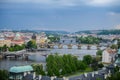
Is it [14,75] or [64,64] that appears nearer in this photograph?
[14,75]

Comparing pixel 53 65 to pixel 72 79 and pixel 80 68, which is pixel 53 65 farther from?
pixel 72 79

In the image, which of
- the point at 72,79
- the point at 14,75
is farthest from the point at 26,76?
the point at 72,79

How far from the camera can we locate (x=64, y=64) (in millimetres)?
14383

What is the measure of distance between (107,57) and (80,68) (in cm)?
636

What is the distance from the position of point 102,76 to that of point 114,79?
10.9ft

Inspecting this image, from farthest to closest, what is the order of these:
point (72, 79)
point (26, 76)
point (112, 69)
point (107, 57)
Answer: point (107, 57) < point (112, 69) < point (26, 76) < point (72, 79)

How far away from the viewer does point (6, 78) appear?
11.0 metres

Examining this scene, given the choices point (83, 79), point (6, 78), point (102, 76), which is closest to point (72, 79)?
point (83, 79)

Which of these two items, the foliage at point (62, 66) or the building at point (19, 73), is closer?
the building at point (19, 73)

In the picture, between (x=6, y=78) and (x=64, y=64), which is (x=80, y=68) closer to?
(x=64, y=64)

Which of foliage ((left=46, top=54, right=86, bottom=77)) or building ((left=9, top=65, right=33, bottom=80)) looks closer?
building ((left=9, top=65, right=33, bottom=80))

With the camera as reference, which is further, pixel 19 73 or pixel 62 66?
pixel 62 66

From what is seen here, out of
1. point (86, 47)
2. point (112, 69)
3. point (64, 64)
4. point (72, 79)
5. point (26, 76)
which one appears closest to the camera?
point (72, 79)

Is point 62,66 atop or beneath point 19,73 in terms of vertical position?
beneath
